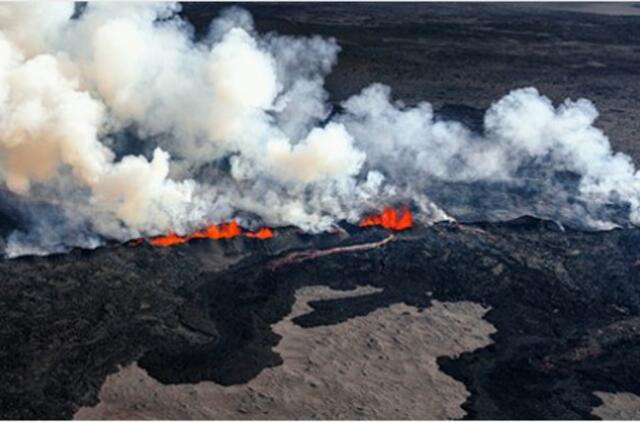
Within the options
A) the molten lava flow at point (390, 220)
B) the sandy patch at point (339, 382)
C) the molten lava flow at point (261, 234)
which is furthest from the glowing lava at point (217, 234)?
the sandy patch at point (339, 382)

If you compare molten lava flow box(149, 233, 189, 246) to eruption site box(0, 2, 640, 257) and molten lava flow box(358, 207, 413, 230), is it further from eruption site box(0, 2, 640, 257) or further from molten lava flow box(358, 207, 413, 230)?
molten lava flow box(358, 207, 413, 230)

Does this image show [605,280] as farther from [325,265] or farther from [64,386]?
[64,386]

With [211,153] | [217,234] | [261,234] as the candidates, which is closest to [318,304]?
[261,234]

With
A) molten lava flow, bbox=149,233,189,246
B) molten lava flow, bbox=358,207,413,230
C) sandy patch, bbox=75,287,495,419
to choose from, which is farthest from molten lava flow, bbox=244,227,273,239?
sandy patch, bbox=75,287,495,419

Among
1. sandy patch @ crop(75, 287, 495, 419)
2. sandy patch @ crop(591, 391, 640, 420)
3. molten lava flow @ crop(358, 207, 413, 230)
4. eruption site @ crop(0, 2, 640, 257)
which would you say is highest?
eruption site @ crop(0, 2, 640, 257)

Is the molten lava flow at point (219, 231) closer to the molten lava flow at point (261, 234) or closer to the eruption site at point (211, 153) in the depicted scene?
the eruption site at point (211, 153)

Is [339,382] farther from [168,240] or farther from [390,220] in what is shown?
[390,220]

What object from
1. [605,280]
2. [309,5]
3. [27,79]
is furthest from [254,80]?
[309,5]
